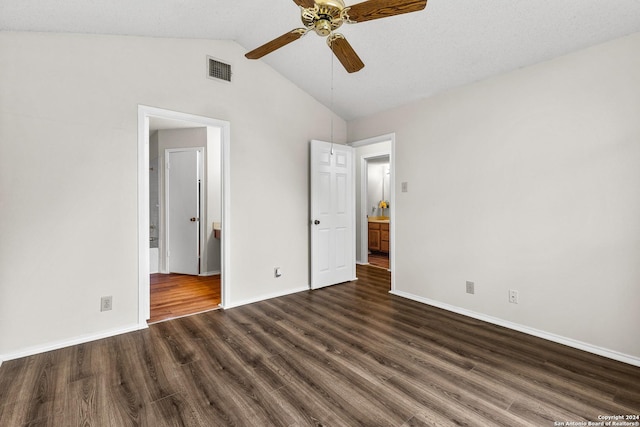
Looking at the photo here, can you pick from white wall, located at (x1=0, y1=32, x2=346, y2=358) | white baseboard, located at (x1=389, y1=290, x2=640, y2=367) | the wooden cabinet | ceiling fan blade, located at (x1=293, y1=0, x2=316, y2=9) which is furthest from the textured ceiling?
the wooden cabinet

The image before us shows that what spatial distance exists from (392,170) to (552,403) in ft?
9.43

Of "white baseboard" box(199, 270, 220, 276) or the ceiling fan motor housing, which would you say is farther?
"white baseboard" box(199, 270, 220, 276)

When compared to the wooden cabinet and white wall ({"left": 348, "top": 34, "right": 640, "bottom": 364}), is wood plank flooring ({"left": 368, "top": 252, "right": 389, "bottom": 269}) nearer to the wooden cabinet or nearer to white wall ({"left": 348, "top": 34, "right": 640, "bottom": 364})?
the wooden cabinet

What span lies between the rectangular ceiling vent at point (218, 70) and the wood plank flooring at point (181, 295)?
8.58ft

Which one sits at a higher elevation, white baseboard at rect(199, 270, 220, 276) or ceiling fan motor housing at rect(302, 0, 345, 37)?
ceiling fan motor housing at rect(302, 0, 345, 37)

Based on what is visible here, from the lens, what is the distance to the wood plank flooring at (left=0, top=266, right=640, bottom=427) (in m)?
1.75

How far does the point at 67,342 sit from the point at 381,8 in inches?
137

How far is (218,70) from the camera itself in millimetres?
3410

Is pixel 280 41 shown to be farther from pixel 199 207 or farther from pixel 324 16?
pixel 199 207

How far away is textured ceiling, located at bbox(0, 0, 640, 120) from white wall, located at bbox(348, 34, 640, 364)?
0.77ft

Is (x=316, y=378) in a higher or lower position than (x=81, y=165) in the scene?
lower

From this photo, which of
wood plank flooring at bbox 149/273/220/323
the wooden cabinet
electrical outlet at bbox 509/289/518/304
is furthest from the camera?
the wooden cabinet

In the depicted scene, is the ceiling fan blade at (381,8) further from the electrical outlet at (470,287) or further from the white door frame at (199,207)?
the white door frame at (199,207)

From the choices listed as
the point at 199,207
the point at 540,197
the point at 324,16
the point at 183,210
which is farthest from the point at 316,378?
the point at 183,210
